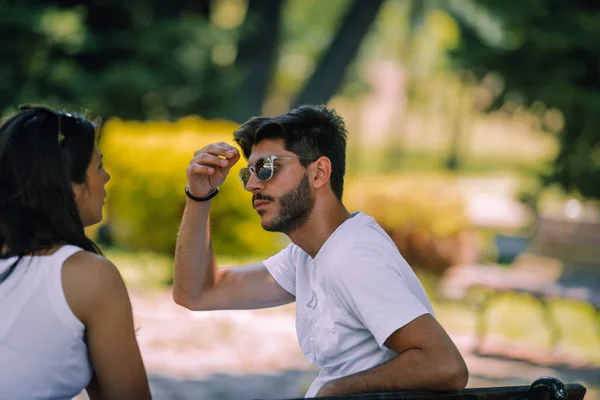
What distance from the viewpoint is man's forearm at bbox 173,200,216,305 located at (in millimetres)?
2967

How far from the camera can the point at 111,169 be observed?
11.8 m

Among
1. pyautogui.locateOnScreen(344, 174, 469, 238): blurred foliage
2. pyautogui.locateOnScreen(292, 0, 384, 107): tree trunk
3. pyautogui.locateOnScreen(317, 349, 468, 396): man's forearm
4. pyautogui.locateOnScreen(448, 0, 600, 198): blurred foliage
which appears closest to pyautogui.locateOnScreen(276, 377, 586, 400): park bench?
pyautogui.locateOnScreen(317, 349, 468, 396): man's forearm

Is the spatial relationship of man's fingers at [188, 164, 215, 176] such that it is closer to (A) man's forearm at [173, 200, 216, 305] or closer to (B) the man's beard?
(A) man's forearm at [173, 200, 216, 305]

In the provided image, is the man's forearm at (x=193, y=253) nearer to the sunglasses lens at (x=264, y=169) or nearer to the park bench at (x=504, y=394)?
the sunglasses lens at (x=264, y=169)

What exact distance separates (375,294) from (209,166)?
834 mm

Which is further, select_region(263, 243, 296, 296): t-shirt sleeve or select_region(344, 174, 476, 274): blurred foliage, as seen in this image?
select_region(344, 174, 476, 274): blurred foliage

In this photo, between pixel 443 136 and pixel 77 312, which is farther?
pixel 443 136

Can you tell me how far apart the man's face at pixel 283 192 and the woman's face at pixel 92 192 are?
44cm

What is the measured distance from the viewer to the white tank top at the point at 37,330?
90.9 inches

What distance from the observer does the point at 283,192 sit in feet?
8.89

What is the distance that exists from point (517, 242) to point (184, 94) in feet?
22.1

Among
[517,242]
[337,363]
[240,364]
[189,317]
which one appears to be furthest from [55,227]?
[517,242]

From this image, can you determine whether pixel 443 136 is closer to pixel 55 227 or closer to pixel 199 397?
pixel 199 397

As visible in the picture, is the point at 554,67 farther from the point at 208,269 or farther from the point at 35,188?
the point at 35,188
